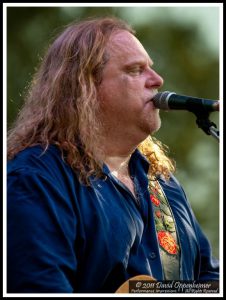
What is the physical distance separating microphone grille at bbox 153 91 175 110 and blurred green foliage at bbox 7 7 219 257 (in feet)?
8.38

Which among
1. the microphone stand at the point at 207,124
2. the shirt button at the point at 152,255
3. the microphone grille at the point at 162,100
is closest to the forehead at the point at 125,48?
the microphone grille at the point at 162,100

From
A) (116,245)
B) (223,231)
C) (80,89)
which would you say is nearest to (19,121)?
(80,89)

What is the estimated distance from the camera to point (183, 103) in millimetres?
3014

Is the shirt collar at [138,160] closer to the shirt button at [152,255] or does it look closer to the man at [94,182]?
the man at [94,182]

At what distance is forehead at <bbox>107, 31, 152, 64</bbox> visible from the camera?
3328 millimetres

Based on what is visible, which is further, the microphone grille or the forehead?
the forehead

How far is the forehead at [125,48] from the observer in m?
3.33

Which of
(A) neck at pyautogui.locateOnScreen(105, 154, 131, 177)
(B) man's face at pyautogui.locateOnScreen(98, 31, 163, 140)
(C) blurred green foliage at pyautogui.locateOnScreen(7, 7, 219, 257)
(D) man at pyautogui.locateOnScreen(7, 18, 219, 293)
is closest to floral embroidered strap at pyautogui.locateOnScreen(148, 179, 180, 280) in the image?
(D) man at pyautogui.locateOnScreen(7, 18, 219, 293)

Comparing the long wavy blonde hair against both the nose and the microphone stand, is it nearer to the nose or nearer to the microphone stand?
the nose

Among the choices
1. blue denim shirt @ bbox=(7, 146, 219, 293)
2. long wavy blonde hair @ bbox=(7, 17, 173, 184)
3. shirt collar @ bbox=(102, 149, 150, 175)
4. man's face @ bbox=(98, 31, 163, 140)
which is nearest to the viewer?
blue denim shirt @ bbox=(7, 146, 219, 293)

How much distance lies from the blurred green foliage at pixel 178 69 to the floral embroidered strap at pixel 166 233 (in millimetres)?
2546

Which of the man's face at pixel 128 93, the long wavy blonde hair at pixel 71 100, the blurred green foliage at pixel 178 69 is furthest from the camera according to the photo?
the blurred green foliage at pixel 178 69

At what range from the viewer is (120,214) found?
3021 mm

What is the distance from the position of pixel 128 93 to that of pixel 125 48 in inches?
8.8
